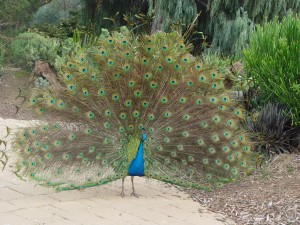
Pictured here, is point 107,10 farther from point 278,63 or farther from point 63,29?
point 278,63

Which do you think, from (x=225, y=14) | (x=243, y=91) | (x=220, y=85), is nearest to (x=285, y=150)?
(x=243, y=91)

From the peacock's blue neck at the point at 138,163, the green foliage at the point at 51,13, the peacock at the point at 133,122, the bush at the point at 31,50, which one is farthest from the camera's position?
the green foliage at the point at 51,13

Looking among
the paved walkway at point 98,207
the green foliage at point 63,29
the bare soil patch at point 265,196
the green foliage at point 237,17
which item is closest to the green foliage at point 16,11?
the green foliage at point 63,29

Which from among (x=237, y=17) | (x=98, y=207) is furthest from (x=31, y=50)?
(x=98, y=207)

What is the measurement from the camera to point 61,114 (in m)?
6.21

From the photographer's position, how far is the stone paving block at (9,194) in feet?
19.9

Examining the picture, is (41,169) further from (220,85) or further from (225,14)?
(225,14)

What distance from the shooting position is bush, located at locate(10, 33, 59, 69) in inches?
567

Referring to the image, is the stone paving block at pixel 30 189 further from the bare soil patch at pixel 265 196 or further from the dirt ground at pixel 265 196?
the bare soil patch at pixel 265 196

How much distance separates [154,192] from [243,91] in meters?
3.00

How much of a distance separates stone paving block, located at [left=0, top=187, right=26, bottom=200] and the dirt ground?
99cm

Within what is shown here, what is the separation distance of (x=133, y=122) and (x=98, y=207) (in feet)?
3.69

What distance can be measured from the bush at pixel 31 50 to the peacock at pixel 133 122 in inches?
326

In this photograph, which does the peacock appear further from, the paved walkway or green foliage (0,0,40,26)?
green foliage (0,0,40,26)
